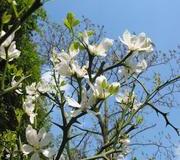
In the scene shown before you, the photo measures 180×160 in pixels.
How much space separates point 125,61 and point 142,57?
0.26ft

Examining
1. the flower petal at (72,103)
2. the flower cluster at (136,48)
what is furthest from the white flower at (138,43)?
the flower petal at (72,103)

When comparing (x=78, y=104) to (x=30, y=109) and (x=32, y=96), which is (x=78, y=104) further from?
(x=32, y=96)

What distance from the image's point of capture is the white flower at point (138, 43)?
5.61 feet

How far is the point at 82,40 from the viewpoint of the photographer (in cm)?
167

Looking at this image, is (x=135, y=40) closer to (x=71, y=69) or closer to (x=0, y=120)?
(x=71, y=69)

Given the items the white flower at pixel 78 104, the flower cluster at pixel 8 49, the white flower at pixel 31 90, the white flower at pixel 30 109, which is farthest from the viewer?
the white flower at pixel 31 90

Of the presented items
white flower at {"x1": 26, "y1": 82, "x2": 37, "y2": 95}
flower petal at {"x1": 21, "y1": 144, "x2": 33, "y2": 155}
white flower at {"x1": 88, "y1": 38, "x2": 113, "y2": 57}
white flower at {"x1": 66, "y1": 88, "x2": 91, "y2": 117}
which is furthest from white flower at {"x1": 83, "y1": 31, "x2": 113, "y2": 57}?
white flower at {"x1": 26, "y1": 82, "x2": 37, "y2": 95}

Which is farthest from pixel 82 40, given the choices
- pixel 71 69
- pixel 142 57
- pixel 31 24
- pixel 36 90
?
pixel 31 24

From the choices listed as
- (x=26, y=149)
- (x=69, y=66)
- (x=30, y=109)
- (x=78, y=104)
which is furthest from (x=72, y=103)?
(x=30, y=109)

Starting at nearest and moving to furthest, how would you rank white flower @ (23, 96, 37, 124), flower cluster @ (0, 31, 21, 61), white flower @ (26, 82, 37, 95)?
flower cluster @ (0, 31, 21, 61) → white flower @ (23, 96, 37, 124) → white flower @ (26, 82, 37, 95)

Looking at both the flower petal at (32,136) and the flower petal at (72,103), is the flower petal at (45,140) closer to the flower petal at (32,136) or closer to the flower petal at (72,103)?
the flower petal at (32,136)

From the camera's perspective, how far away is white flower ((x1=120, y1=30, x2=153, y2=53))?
1709 mm

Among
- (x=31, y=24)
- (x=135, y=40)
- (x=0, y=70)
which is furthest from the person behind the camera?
(x=31, y=24)

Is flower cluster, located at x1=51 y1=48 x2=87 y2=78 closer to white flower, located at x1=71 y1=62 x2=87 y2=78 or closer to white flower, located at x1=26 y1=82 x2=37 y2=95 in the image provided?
white flower, located at x1=71 y1=62 x2=87 y2=78
